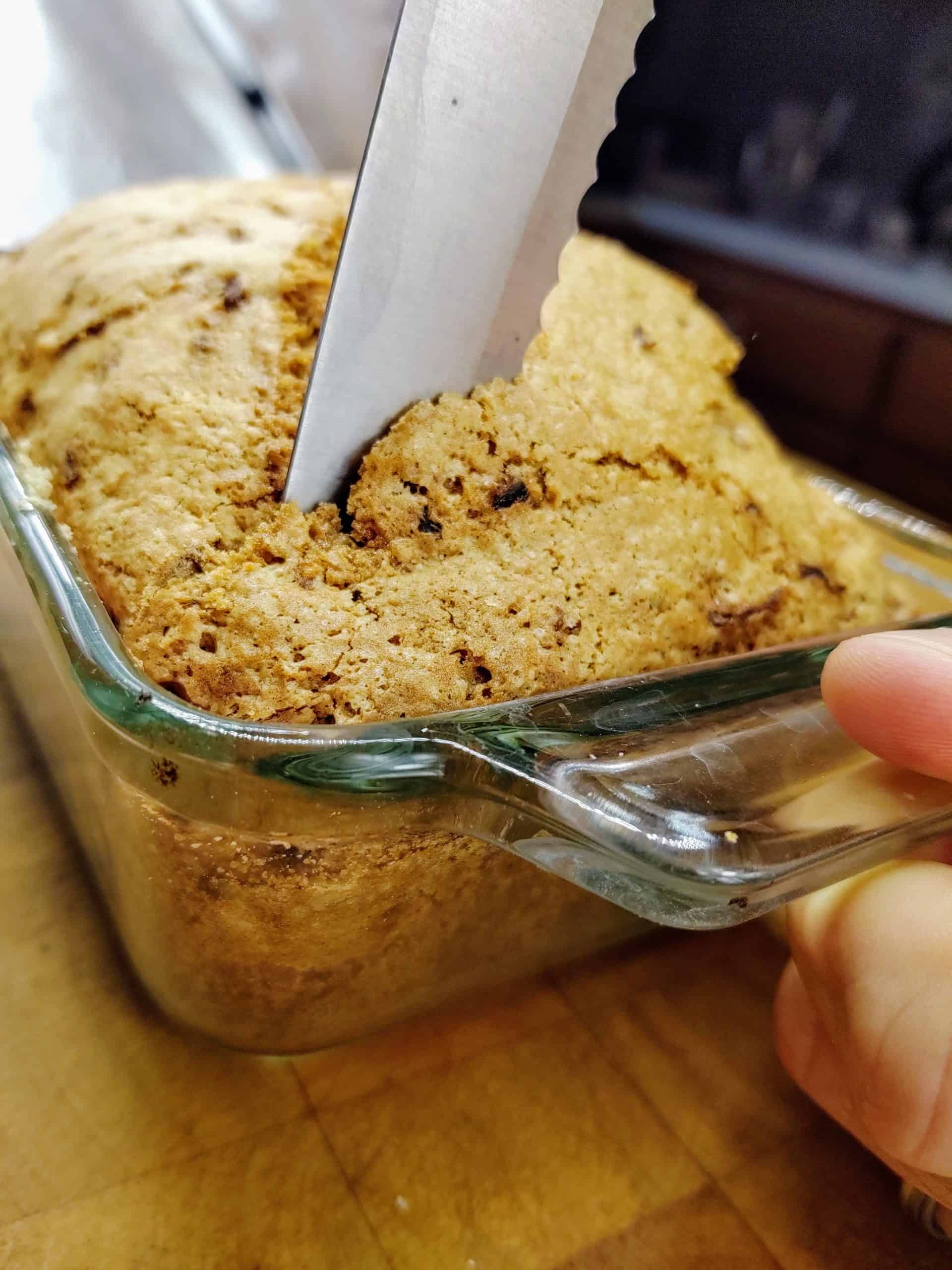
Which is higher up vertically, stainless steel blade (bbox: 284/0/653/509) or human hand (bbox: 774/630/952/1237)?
stainless steel blade (bbox: 284/0/653/509)

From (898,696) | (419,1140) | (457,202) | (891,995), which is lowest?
(419,1140)

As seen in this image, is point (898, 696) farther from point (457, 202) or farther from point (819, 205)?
point (819, 205)

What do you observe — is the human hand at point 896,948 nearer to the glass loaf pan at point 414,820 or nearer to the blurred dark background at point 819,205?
the glass loaf pan at point 414,820

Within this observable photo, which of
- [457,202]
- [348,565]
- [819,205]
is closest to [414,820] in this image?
[348,565]

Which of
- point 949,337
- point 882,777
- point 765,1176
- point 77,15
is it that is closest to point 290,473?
point 882,777

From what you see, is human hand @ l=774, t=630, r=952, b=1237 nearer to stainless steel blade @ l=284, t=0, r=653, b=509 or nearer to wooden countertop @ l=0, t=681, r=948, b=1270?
wooden countertop @ l=0, t=681, r=948, b=1270

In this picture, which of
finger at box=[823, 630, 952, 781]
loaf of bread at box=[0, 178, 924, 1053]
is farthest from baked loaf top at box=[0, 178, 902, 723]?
finger at box=[823, 630, 952, 781]
